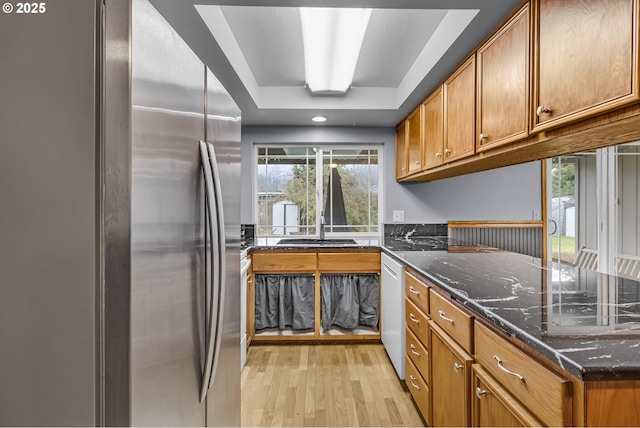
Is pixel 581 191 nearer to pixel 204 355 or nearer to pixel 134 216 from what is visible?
pixel 204 355

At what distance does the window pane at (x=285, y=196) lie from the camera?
390 centimetres

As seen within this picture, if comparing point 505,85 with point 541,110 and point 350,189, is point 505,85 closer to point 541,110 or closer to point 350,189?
point 541,110

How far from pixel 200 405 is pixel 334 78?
2.23 m

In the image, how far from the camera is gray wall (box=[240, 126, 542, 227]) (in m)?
3.60

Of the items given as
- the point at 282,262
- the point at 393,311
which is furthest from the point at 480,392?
the point at 282,262

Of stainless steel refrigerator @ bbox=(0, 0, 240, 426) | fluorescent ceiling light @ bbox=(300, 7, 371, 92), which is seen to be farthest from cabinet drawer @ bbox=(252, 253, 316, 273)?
stainless steel refrigerator @ bbox=(0, 0, 240, 426)

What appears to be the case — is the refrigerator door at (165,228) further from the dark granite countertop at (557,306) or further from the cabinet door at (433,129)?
the cabinet door at (433,129)

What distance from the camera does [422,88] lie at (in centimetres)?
259

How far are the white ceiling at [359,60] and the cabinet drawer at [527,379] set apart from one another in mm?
1344

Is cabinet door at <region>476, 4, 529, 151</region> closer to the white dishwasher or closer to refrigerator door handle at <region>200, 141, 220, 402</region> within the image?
the white dishwasher

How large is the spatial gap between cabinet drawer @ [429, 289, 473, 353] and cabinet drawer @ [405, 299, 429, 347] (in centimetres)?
14

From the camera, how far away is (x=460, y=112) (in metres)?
2.15

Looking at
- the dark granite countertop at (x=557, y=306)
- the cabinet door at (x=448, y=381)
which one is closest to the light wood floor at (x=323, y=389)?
the cabinet door at (x=448, y=381)

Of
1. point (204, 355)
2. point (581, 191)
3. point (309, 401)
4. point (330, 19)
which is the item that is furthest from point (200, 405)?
point (581, 191)
